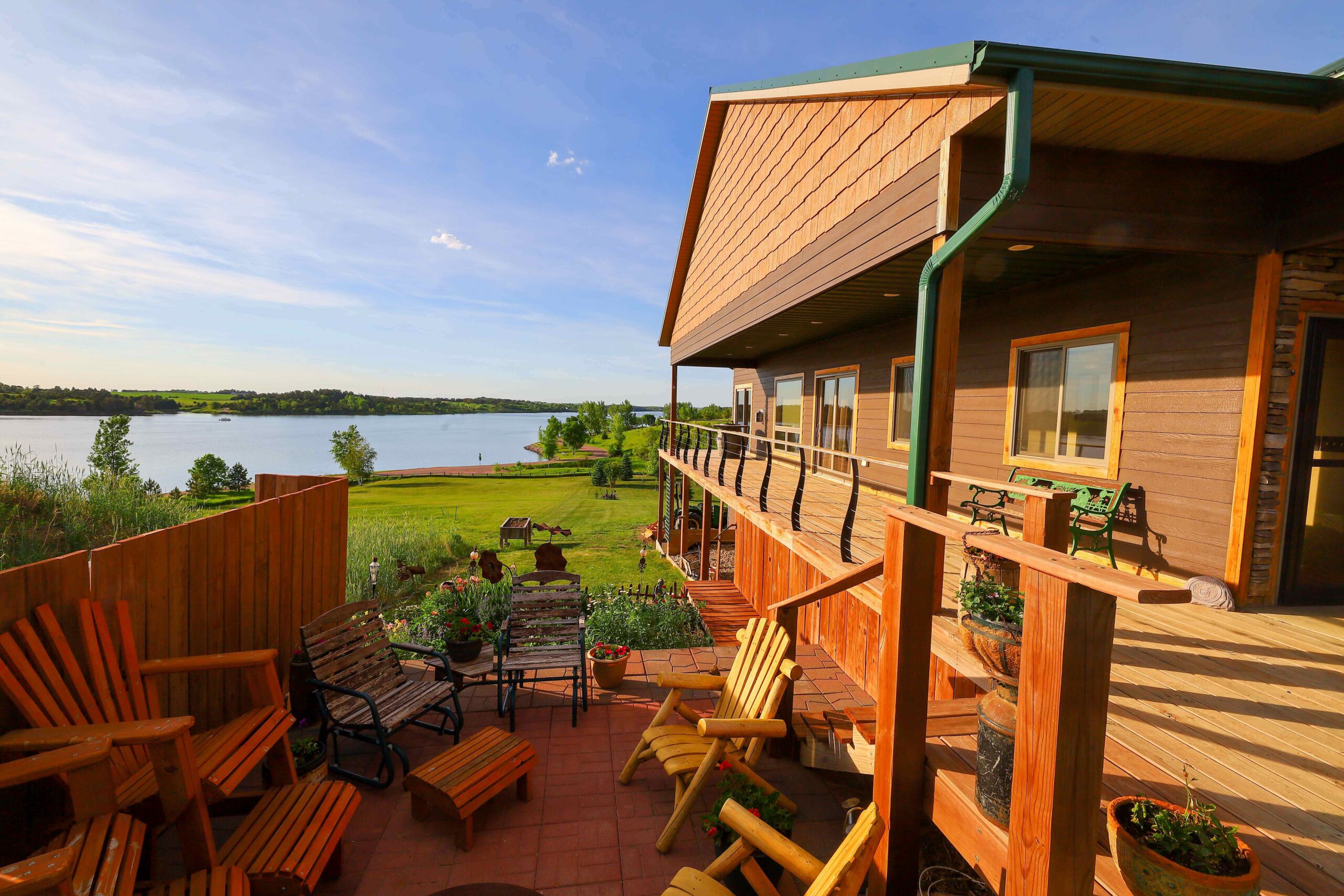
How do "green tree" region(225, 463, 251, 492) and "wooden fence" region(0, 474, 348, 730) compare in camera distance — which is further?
"green tree" region(225, 463, 251, 492)

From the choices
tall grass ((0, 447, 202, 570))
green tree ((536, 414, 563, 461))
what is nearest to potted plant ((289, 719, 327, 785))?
tall grass ((0, 447, 202, 570))

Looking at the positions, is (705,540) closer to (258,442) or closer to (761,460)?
(761,460)

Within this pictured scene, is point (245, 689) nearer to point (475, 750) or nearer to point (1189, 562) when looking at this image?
point (475, 750)

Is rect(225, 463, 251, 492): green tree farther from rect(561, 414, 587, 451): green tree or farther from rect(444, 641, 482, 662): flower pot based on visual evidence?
rect(444, 641, 482, 662): flower pot

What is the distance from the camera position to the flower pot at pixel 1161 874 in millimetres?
1437

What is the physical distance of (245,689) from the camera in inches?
152

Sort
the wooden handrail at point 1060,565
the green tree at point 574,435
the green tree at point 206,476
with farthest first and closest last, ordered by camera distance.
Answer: the green tree at point 574,435
the green tree at point 206,476
the wooden handrail at point 1060,565

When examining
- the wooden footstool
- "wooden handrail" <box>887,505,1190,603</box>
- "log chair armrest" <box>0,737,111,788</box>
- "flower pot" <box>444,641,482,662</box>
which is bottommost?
"flower pot" <box>444,641,482,662</box>

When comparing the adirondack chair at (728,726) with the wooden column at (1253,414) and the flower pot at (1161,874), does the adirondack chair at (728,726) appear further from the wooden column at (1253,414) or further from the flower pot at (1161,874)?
the wooden column at (1253,414)

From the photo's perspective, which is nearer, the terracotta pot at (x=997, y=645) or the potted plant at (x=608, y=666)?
the terracotta pot at (x=997, y=645)

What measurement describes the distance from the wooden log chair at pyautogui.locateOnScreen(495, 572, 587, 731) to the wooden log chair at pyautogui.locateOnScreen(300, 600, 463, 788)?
52 centimetres

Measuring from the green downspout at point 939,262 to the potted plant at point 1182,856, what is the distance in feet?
6.48

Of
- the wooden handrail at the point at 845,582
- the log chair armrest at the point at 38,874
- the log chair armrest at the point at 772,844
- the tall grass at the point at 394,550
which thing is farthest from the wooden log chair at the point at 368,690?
the tall grass at the point at 394,550

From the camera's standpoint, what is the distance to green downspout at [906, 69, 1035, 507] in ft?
9.47
